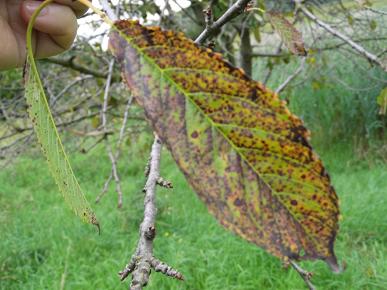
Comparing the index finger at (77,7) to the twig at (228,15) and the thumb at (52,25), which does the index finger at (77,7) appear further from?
the twig at (228,15)

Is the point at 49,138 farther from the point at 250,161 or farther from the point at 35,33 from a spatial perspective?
the point at 35,33

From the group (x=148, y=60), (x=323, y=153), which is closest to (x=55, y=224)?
(x=323, y=153)

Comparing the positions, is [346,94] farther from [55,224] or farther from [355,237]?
[55,224]

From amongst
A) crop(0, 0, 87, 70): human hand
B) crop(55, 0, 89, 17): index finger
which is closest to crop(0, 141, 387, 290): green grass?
crop(0, 0, 87, 70): human hand

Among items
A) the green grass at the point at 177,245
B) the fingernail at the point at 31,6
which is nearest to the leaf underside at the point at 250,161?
the fingernail at the point at 31,6

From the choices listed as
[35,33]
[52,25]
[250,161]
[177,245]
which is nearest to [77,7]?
[52,25]

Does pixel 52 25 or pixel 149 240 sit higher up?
pixel 52 25
